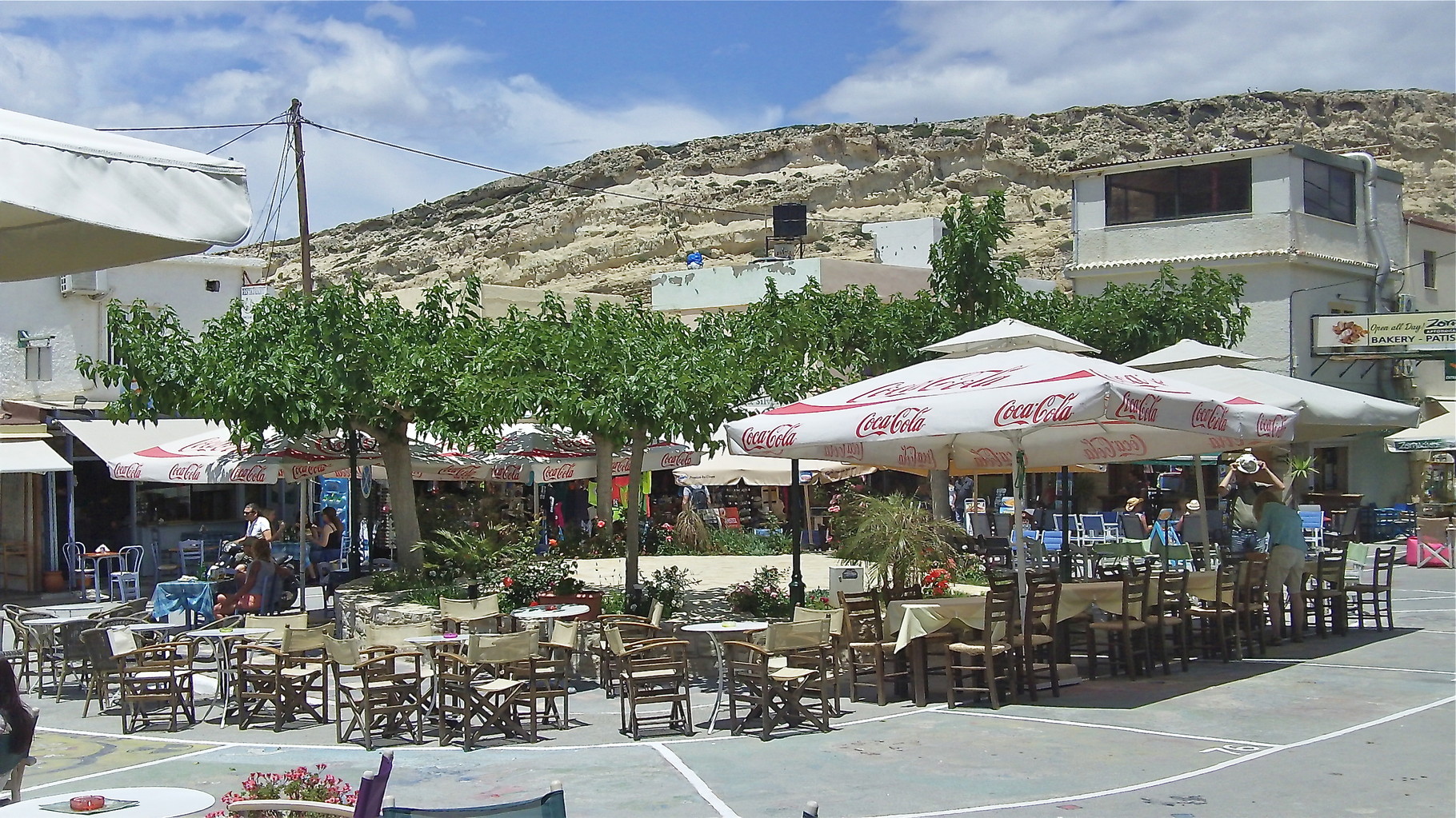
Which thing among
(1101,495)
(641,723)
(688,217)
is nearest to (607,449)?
(641,723)

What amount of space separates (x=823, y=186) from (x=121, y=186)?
82.8 meters

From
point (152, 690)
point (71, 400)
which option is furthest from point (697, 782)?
point (71, 400)

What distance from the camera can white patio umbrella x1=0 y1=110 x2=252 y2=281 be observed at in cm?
371

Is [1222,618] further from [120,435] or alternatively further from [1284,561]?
[120,435]

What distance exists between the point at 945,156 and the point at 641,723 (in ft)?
262

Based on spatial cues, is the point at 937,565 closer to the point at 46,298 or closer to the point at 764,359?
the point at 764,359

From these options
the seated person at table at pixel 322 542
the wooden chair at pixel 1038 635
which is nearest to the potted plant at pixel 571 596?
the wooden chair at pixel 1038 635

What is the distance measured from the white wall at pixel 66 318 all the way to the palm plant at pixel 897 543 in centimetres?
1995

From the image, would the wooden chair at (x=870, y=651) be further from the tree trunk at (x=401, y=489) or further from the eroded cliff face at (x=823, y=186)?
the eroded cliff face at (x=823, y=186)

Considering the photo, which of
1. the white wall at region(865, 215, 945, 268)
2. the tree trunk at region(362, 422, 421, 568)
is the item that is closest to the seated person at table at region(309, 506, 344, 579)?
the tree trunk at region(362, 422, 421, 568)

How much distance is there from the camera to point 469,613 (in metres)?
12.4

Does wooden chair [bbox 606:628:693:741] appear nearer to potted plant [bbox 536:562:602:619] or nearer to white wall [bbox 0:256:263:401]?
potted plant [bbox 536:562:602:619]

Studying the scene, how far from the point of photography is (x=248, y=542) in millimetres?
15742

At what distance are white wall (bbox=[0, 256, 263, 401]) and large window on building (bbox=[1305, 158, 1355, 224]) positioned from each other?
87.3 feet
